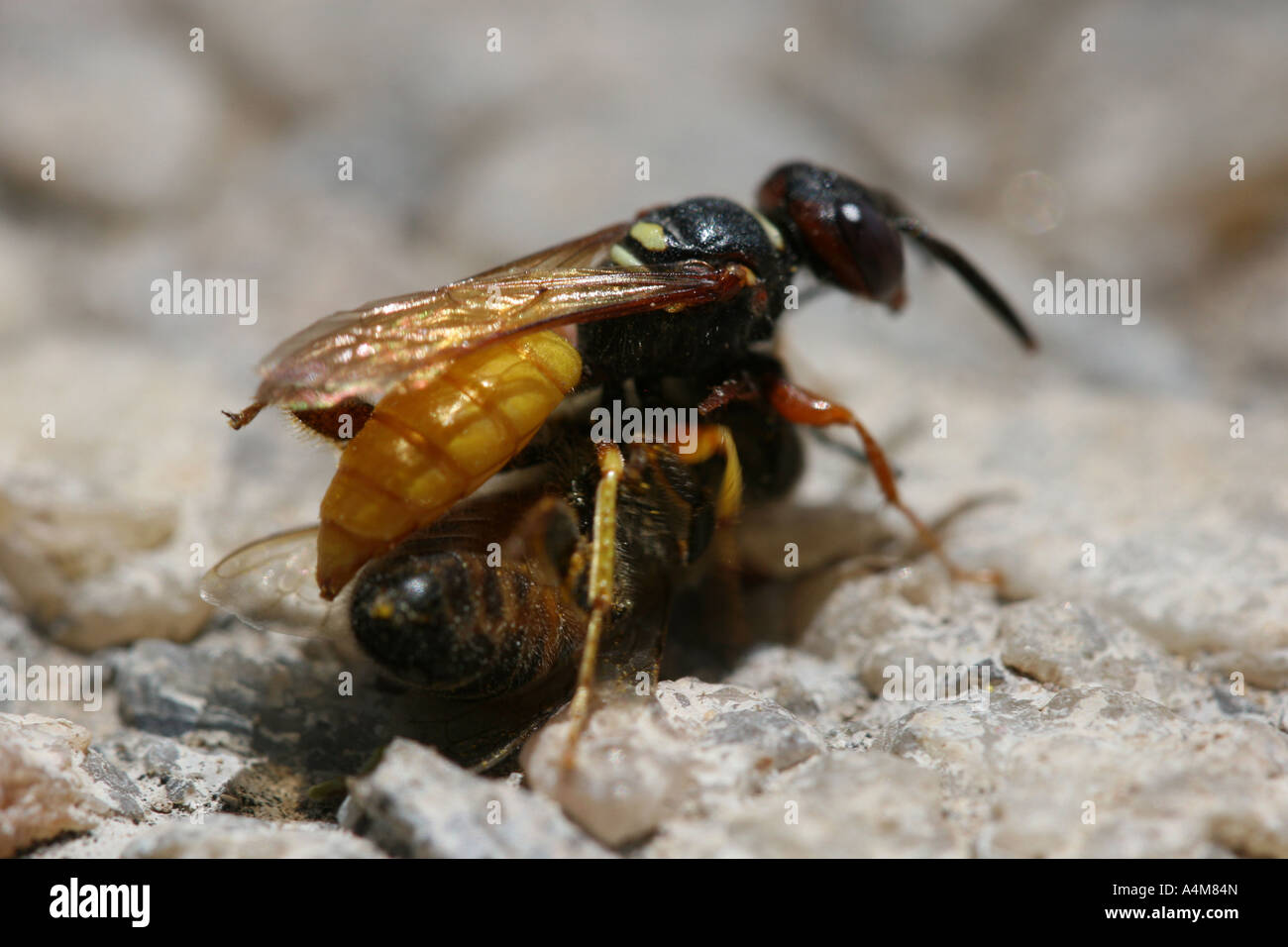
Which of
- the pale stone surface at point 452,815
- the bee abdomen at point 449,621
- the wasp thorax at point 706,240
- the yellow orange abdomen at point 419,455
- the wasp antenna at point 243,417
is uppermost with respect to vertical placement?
the wasp thorax at point 706,240

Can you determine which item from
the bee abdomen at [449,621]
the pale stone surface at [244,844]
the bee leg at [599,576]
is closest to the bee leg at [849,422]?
the bee leg at [599,576]

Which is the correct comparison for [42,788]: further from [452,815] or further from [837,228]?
[837,228]

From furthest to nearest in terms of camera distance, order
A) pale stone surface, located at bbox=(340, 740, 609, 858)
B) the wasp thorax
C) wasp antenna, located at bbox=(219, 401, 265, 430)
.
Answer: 1. the wasp thorax
2. wasp antenna, located at bbox=(219, 401, 265, 430)
3. pale stone surface, located at bbox=(340, 740, 609, 858)

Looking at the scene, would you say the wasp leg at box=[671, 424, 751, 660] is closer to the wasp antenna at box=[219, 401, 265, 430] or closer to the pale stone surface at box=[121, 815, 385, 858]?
the wasp antenna at box=[219, 401, 265, 430]

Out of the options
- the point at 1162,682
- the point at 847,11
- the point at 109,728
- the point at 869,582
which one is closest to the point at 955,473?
the point at 869,582

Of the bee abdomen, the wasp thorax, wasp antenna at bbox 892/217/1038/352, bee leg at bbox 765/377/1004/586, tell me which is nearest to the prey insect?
the bee abdomen

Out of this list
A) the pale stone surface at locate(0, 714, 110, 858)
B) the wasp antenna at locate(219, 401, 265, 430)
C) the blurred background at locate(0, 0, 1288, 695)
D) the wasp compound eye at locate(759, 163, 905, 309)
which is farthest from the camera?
the blurred background at locate(0, 0, 1288, 695)

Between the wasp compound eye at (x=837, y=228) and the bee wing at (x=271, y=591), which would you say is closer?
the bee wing at (x=271, y=591)

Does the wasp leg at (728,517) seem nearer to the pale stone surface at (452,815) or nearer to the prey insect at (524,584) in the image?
the prey insect at (524,584)
